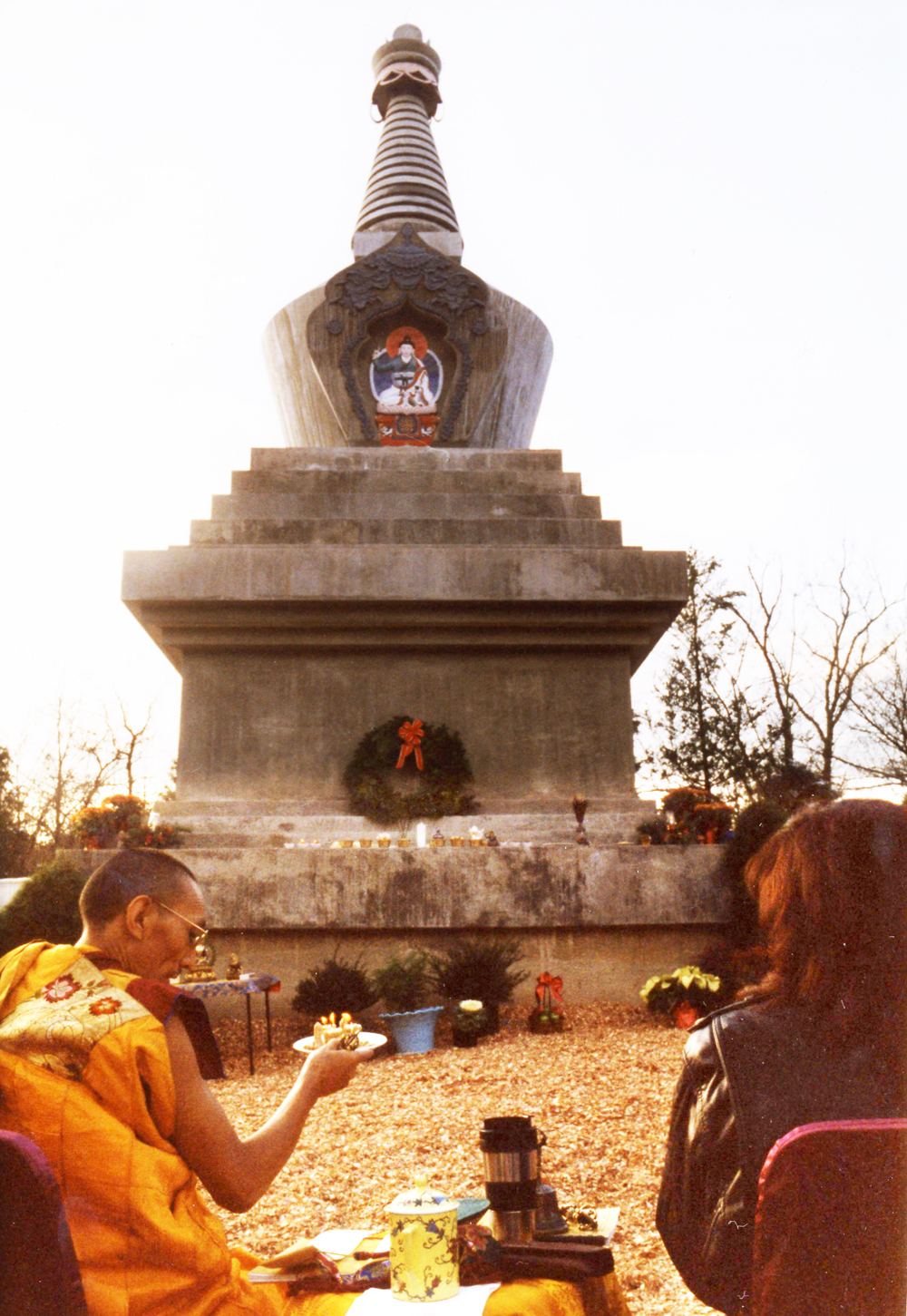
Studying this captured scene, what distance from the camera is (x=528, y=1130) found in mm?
2508

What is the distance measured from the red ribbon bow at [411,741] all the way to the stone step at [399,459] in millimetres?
4151

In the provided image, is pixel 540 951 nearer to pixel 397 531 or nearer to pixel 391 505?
pixel 397 531

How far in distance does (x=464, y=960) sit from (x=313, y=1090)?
21.7ft

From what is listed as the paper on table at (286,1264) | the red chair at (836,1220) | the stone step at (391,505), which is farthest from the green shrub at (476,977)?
the red chair at (836,1220)

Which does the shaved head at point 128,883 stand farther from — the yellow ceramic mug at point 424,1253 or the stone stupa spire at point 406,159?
the stone stupa spire at point 406,159

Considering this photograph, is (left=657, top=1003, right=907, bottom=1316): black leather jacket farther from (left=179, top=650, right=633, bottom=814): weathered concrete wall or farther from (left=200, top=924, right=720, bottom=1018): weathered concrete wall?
(left=179, top=650, right=633, bottom=814): weathered concrete wall

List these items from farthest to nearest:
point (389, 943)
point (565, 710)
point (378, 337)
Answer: point (378, 337), point (565, 710), point (389, 943)

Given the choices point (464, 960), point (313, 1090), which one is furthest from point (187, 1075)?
point (464, 960)

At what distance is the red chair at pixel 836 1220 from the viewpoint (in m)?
1.63

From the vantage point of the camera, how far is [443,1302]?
2104 millimetres

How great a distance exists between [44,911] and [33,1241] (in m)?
8.06

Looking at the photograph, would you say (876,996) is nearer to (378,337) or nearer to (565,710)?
(565,710)

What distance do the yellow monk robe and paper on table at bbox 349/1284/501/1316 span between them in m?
0.03

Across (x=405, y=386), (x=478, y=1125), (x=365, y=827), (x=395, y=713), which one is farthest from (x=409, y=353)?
(x=478, y=1125)
